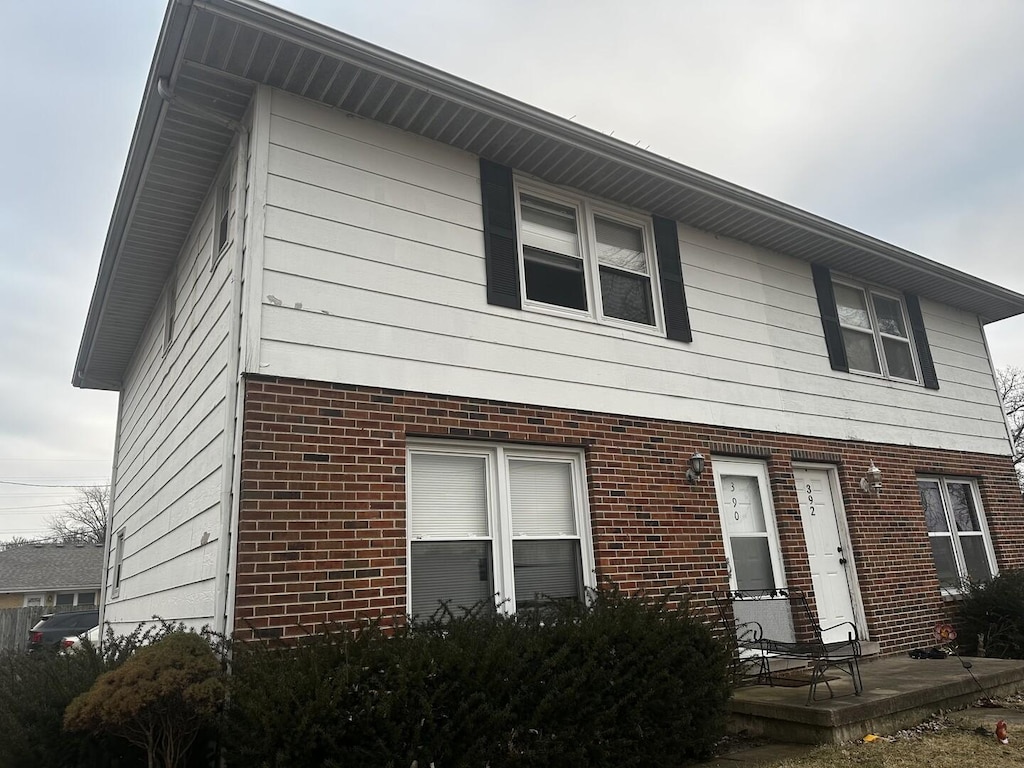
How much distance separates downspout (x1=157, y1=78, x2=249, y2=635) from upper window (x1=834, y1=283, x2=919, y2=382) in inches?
305

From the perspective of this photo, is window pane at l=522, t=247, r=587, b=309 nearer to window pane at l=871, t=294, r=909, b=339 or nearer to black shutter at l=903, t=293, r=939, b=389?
window pane at l=871, t=294, r=909, b=339

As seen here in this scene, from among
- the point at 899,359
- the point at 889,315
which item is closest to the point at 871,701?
the point at 899,359

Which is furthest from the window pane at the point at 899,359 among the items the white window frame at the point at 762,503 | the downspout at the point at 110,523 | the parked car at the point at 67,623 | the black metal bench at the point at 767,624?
the parked car at the point at 67,623

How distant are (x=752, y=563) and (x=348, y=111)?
5927 millimetres

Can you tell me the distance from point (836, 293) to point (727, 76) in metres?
3.69

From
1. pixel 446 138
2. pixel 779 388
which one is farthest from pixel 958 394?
pixel 446 138

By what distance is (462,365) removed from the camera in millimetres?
6109

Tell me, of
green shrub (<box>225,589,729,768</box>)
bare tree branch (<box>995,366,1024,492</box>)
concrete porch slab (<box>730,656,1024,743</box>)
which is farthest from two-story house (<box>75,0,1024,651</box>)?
bare tree branch (<box>995,366,1024,492</box>)

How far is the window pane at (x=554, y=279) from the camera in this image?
696cm

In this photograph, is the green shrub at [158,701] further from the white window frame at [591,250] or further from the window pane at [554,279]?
the window pane at [554,279]

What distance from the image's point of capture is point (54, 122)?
11531mm

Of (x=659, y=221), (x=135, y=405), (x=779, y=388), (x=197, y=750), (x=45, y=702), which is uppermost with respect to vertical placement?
(x=659, y=221)

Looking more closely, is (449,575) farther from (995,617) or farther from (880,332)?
(880,332)

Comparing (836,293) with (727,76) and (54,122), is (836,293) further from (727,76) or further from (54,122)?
(54,122)
